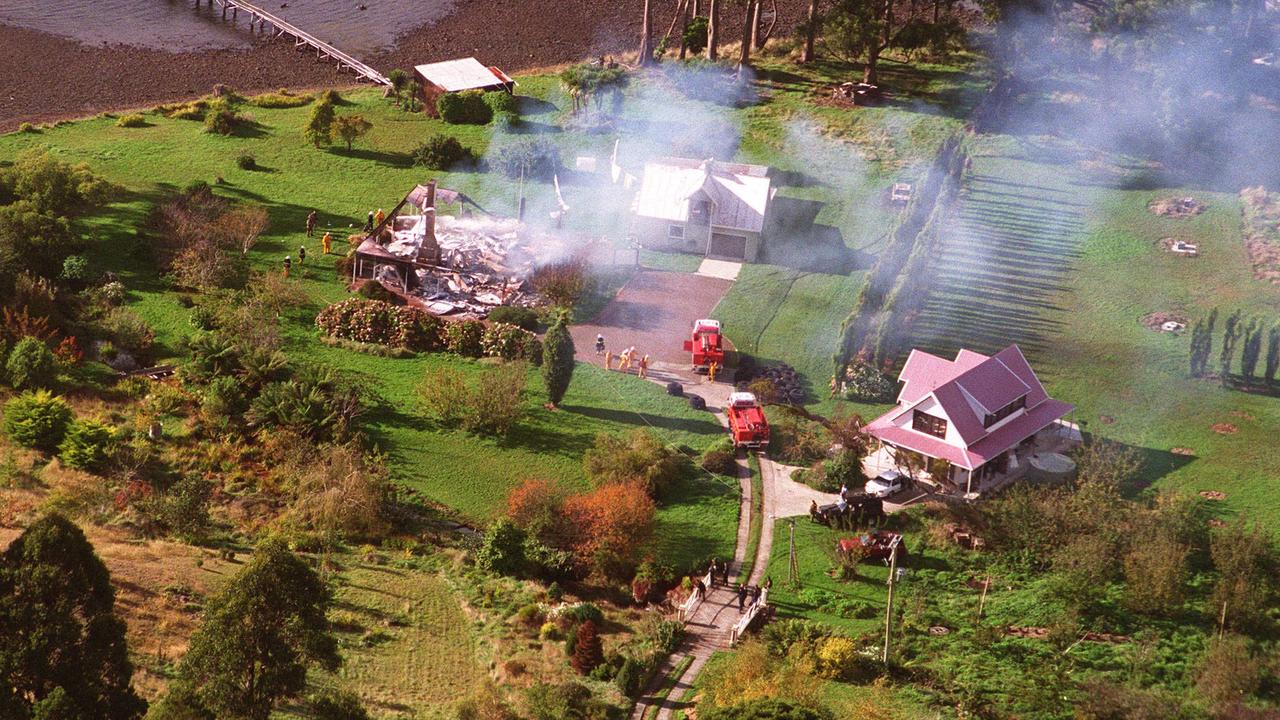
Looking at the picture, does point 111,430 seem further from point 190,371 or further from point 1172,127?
point 1172,127

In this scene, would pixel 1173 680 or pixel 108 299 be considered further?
pixel 108 299

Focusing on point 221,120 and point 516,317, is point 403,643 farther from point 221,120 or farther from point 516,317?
point 221,120

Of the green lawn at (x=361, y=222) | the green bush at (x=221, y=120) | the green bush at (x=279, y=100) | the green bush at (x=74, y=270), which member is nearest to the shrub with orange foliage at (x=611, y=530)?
the green lawn at (x=361, y=222)

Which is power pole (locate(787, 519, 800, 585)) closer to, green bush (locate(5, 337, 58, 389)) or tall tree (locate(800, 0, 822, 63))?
green bush (locate(5, 337, 58, 389))

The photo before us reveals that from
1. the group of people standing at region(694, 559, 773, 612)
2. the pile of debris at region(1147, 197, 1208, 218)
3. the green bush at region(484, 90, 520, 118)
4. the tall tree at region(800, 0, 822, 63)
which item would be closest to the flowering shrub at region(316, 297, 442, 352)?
the group of people standing at region(694, 559, 773, 612)

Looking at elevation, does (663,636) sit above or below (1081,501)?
below

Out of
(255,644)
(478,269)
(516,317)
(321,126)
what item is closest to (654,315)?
(516,317)

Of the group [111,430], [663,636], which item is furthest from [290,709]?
[111,430]
